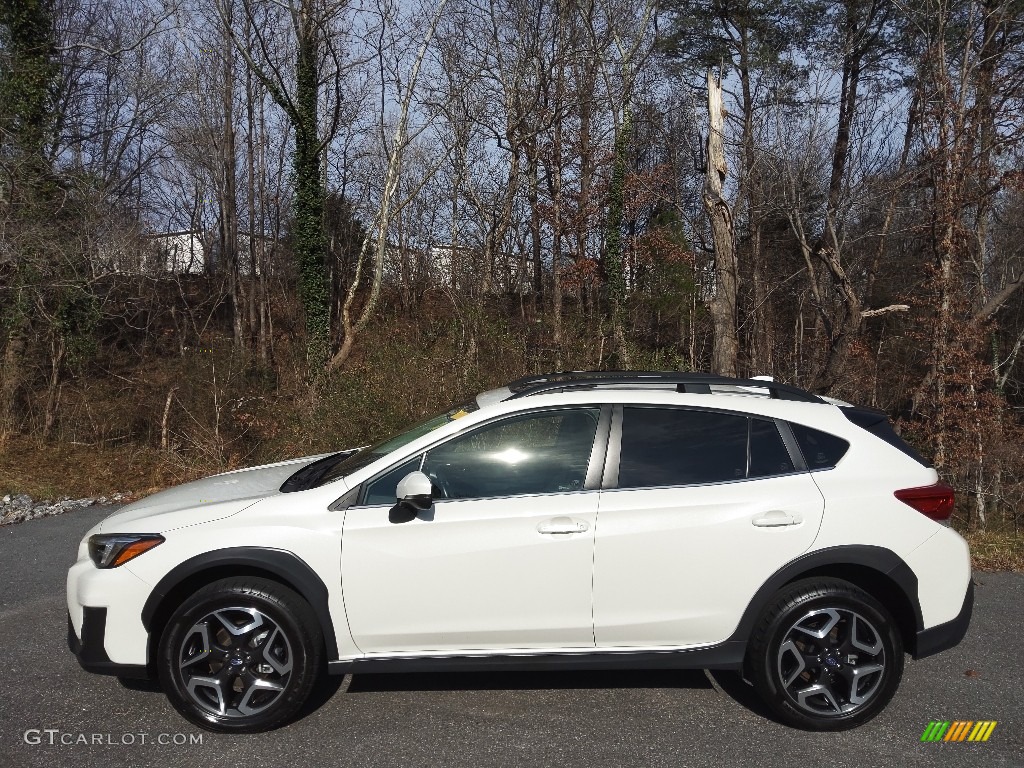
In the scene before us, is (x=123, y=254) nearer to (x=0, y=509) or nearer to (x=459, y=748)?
(x=0, y=509)

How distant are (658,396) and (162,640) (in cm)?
262

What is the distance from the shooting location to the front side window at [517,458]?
3779mm

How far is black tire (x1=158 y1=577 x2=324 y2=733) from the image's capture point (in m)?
3.62

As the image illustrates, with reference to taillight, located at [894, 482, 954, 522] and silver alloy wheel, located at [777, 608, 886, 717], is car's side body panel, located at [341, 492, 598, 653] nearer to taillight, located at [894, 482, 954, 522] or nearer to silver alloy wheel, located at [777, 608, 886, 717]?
silver alloy wheel, located at [777, 608, 886, 717]

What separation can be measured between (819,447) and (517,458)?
149 cm

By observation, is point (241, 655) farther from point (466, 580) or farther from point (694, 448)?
point (694, 448)

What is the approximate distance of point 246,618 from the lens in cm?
364

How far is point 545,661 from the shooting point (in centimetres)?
369

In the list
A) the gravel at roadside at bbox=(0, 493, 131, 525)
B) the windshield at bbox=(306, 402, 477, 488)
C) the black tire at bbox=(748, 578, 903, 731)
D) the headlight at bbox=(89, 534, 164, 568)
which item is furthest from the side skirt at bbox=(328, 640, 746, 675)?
the gravel at roadside at bbox=(0, 493, 131, 525)

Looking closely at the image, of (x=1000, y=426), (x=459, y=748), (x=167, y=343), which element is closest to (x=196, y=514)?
(x=459, y=748)

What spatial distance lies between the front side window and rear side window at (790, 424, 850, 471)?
3.33 ft

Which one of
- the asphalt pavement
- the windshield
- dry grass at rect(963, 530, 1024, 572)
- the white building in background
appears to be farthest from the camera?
the white building in background

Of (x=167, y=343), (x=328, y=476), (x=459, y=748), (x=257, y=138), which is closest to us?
(x=459, y=748)

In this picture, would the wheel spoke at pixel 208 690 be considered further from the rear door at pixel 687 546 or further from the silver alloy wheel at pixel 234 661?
the rear door at pixel 687 546
